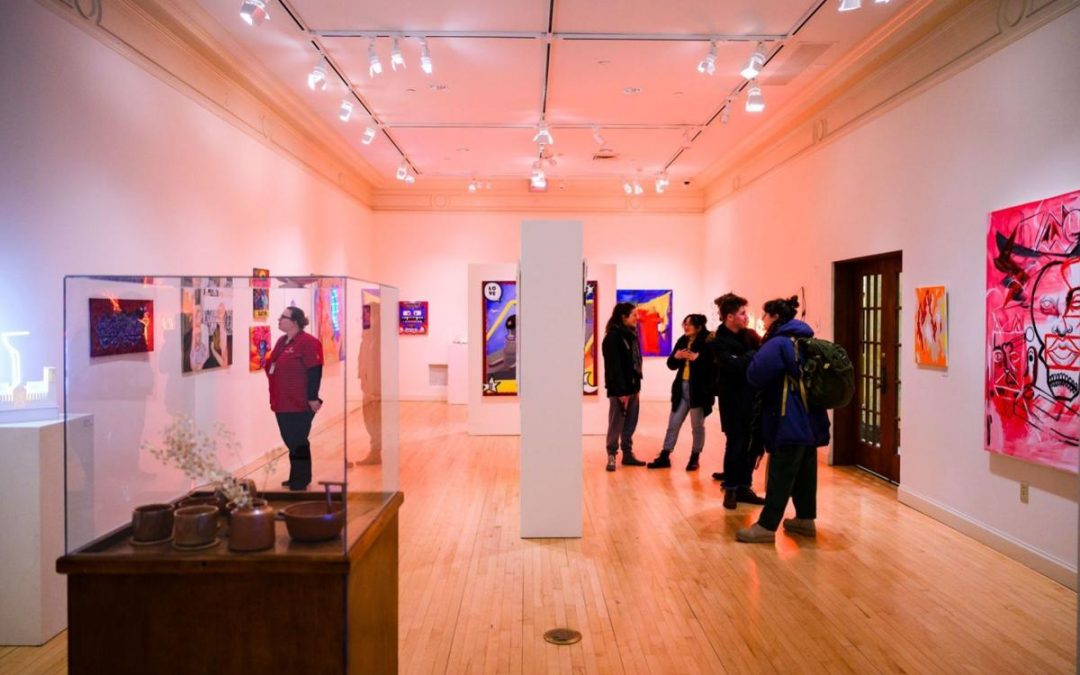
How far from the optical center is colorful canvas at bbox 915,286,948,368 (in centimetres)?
580

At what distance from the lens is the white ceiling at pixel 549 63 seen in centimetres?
611

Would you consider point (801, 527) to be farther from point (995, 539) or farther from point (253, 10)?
point (253, 10)

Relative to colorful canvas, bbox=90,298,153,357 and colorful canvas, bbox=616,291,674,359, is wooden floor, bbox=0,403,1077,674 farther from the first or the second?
colorful canvas, bbox=616,291,674,359

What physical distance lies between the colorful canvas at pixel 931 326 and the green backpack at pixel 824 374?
1.37 metres

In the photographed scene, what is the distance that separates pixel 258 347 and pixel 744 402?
15.6 ft

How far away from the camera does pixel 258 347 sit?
7.98 feet


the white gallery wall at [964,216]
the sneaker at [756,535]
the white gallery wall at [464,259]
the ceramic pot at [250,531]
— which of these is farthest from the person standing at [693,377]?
the white gallery wall at [464,259]

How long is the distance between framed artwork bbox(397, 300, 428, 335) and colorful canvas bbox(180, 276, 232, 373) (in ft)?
38.2

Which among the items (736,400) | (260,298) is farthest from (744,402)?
(260,298)

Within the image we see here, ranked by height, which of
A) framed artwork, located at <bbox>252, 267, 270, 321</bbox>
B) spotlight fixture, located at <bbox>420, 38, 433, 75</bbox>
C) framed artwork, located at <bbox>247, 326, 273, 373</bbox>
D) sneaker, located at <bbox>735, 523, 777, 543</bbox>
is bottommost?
sneaker, located at <bbox>735, 523, 777, 543</bbox>

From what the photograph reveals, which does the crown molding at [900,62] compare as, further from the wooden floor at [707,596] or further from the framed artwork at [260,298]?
the framed artwork at [260,298]

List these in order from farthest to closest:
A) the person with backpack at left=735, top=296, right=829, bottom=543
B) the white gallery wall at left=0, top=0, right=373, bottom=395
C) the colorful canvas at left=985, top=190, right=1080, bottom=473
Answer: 1. the person with backpack at left=735, top=296, right=829, bottom=543
2. the colorful canvas at left=985, top=190, right=1080, bottom=473
3. the white gallery wall at left=0, top=0, right=373, bottom=395

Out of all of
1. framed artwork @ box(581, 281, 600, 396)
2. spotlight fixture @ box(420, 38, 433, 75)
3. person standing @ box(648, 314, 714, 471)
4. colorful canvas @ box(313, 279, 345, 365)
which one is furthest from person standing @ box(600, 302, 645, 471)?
colorful canvas @ box(313, 279, 345, 365)

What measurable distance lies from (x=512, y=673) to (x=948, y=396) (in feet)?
13.9
